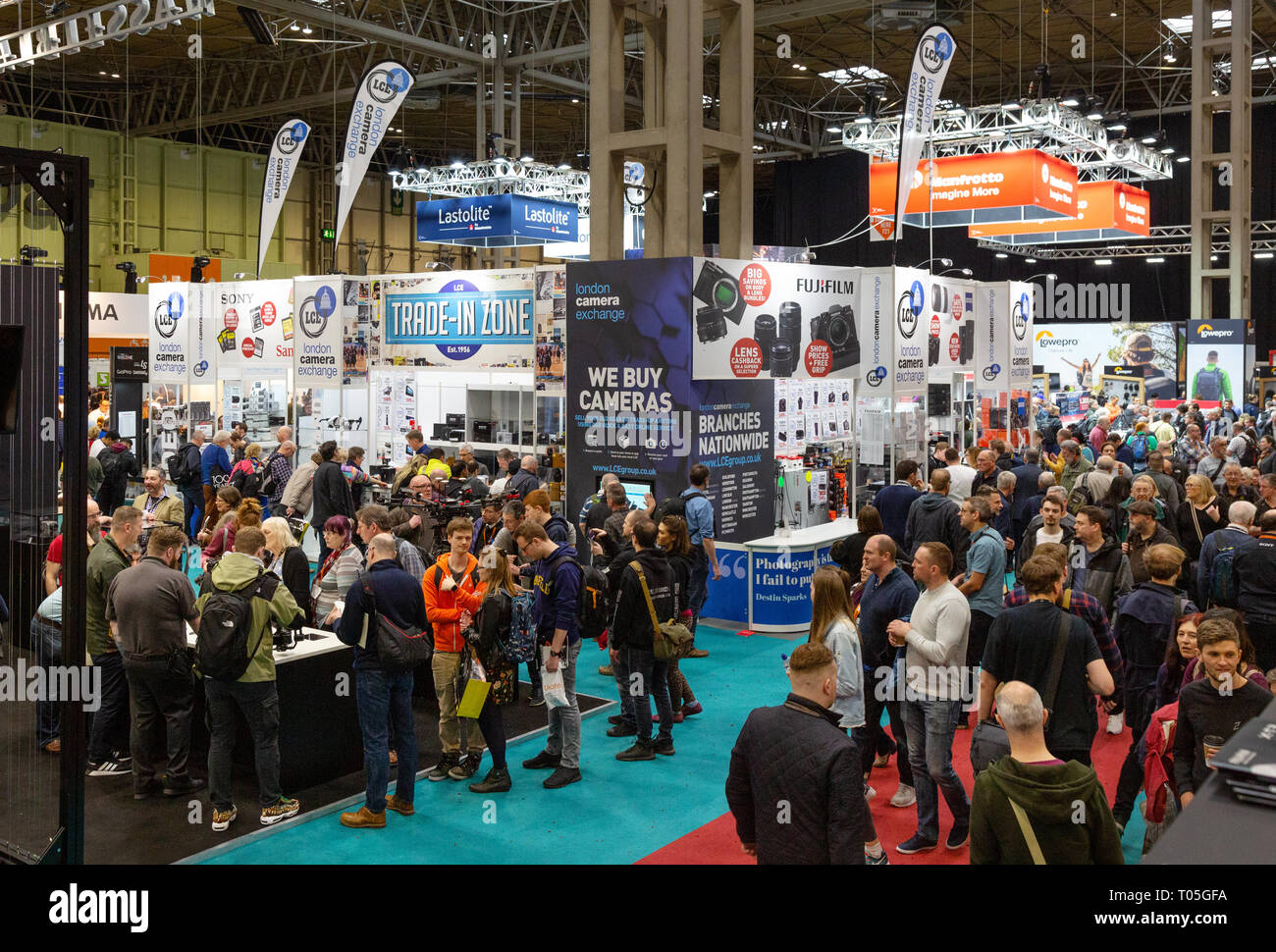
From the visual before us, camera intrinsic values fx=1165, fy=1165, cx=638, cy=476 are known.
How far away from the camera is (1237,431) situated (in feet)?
46.5

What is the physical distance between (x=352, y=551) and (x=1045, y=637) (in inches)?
144

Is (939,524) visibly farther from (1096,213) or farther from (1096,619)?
(1096,213)

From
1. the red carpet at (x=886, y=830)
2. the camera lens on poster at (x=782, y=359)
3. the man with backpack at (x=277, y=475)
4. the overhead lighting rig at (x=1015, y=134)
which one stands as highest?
the overhead lighting rig at (x=1015, y=134)

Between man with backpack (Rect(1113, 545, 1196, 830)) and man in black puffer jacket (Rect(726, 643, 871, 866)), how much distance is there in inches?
89.9

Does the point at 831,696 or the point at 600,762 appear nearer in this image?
the point at 831,696

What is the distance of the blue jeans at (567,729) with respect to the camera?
5816 mm

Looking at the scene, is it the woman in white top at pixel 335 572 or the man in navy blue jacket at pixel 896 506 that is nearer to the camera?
the woman in white top at pixel 335 572

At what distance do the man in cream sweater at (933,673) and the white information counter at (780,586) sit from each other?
418 cm

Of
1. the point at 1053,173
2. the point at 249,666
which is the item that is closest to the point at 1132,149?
the point at 1053,173

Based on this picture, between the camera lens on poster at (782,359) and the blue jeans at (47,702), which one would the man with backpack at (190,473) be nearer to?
the blue jeans at (47,702)

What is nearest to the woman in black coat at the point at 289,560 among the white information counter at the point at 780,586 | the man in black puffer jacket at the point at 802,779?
the man in black puffer jacket at the point at 802,779

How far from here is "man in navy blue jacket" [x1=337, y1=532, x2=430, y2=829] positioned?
4.97m

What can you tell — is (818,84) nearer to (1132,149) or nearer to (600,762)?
(1132,149)

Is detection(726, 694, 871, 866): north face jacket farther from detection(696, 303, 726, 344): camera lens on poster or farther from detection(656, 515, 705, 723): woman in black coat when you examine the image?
detection(696, 303, 726, 344): camera lens on poster
